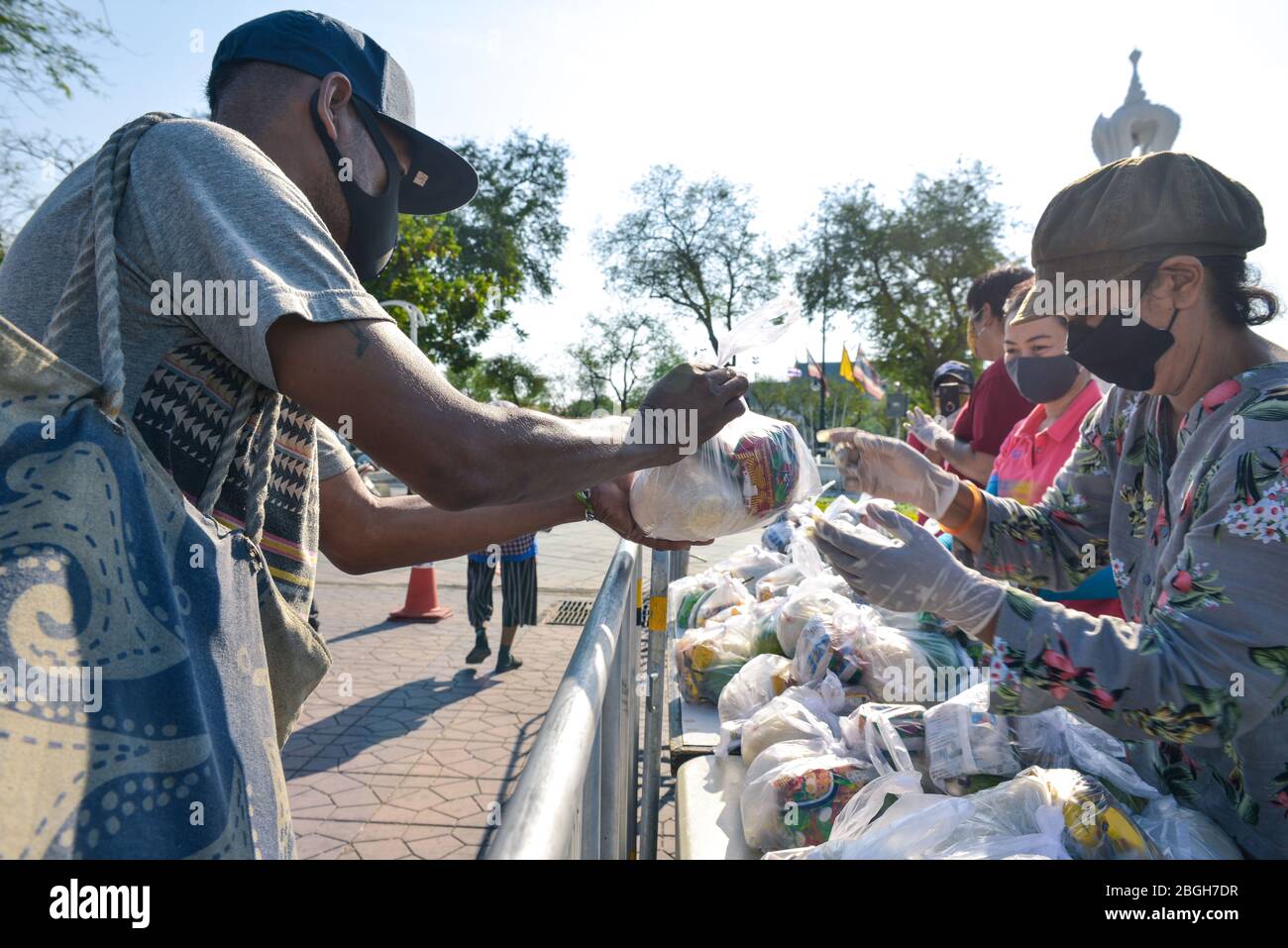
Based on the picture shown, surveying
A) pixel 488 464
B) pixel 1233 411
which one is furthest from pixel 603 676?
pixel 1233 411

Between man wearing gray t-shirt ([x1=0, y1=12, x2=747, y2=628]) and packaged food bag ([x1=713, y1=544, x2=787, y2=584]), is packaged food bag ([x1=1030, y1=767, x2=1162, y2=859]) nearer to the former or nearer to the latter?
man wearing gray t-shirt ([x1=0, y1=12, x2=747, y2=628])

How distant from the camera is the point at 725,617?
3.88m

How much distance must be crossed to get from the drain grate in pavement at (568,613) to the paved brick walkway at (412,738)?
6.8 inches

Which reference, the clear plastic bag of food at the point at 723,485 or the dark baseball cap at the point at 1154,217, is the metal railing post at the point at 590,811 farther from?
the dark baseball cap at the point at 1154,217

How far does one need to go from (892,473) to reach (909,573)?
0.80 m

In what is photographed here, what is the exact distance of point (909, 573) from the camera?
5.42ft

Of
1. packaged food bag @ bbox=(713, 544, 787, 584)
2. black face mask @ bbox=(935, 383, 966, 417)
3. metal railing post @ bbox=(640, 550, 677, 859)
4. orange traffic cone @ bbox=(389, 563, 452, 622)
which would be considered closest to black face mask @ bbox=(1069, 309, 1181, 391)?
metal railing post @ bbox=(640, 550, 677, 859)

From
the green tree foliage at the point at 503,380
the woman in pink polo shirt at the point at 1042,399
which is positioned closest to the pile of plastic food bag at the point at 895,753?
the woman in pink polo shirt at the point at 1042,399

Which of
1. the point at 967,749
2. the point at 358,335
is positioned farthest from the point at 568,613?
the point at 358,335

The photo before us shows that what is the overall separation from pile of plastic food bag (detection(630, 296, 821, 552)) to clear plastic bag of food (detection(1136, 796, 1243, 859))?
98 cm

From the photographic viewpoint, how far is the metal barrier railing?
40.1 inches

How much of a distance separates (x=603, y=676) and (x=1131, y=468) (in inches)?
54.0

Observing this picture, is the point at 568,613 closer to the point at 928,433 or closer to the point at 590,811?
the point at 928,433
